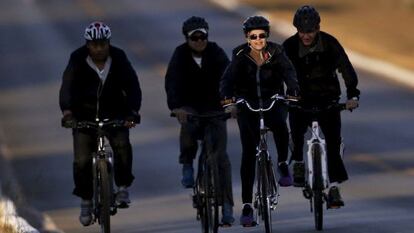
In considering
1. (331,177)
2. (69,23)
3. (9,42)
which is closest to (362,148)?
(331,177)

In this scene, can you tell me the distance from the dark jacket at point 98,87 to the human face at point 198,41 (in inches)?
28.7

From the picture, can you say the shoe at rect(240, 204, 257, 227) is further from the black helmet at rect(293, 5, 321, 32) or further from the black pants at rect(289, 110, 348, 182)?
the black helmet at rect(293, 5, 321, 32)

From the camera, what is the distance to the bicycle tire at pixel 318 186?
17.4 meters

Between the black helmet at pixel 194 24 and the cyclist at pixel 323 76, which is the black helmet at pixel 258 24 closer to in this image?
the black helmet at pixel 194 24

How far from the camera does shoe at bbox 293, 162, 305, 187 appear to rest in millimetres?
17969

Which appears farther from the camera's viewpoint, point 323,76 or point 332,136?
point 332,136

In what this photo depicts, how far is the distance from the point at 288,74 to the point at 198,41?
0.96m

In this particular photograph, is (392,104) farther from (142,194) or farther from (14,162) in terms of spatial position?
(142,194)

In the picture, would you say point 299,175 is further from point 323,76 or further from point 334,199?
point 323,76

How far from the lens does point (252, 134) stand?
16859 millimetres

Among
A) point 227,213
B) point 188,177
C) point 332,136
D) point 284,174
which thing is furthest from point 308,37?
point 227,213

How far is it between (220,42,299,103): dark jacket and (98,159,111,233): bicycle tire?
1426mm

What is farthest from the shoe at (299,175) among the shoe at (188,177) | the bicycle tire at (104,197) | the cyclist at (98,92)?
the bicycle tire at (104,197)

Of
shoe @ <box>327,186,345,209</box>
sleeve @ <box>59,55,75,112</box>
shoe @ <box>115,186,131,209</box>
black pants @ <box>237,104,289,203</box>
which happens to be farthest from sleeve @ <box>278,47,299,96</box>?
sleeve @ <box>59,55,75,112</box>
